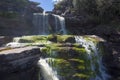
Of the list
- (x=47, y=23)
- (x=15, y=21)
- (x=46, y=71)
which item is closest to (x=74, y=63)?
(x=46, y=71)

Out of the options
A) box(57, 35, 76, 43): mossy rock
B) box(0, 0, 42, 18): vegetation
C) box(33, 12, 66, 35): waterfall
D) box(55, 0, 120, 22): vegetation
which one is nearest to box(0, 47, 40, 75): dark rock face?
box(57, 35, 76, 43): mossy rock

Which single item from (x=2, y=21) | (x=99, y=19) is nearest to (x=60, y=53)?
(x=2, y=21)

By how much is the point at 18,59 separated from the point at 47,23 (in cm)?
3036

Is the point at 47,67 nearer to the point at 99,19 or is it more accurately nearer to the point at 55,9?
the point at 99,19

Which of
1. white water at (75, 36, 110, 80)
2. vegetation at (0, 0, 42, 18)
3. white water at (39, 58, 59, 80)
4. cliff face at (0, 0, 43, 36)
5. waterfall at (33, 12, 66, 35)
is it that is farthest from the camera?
vegetation at (0, 0, 42, 18)

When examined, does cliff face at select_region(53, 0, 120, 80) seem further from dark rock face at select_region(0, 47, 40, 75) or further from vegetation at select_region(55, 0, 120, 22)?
dark rock face at select_region(0, 47, 40, 75)

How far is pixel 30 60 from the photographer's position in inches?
1004

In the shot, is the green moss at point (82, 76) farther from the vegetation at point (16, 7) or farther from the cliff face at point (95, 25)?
the vegetation at point (16, 7)

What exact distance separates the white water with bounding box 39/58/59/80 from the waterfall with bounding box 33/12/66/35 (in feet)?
80.1

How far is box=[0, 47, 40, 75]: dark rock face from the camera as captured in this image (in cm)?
2338

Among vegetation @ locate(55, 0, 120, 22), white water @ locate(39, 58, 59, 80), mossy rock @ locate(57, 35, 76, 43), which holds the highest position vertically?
vegetation @ locate(55, 0, 120, 22)

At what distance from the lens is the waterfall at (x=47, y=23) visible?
5403 cm

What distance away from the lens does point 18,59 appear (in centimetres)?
2430

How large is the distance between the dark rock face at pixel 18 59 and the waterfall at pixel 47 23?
2780 cm
